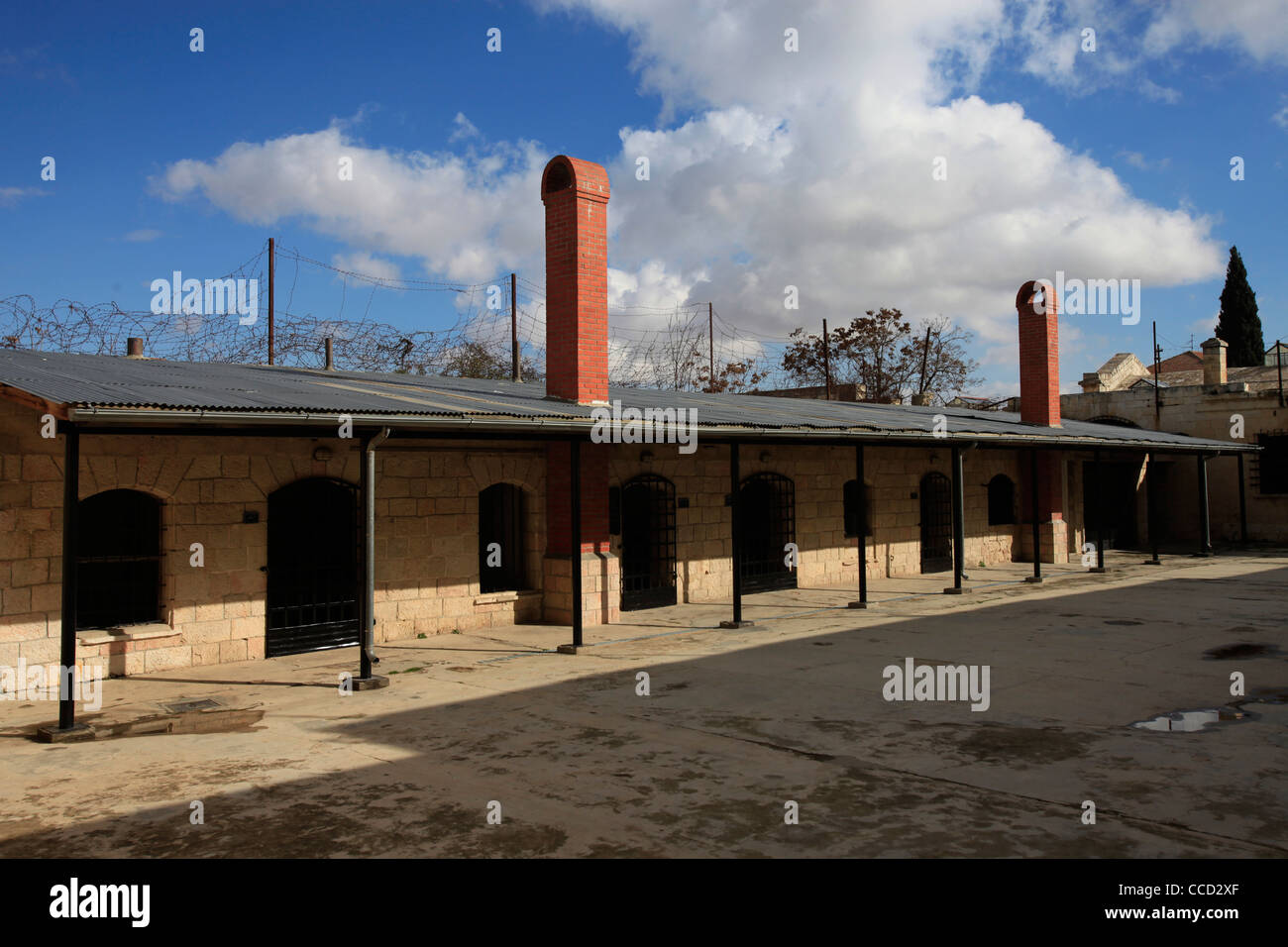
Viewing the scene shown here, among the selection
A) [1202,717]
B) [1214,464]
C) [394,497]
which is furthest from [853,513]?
[1214,464]

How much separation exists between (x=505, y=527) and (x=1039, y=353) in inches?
512

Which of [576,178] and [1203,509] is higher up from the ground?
[576,178]

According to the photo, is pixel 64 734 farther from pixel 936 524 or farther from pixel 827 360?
pixel 827 360

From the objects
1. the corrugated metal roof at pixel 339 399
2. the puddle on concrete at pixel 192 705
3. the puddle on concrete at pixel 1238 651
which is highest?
the corrugated metal roof at pixel 339 399

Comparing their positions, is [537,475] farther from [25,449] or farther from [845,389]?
[845,389]

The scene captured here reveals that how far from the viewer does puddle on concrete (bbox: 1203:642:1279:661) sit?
29.3ft

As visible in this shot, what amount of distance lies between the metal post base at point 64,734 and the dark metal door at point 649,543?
7.19 m

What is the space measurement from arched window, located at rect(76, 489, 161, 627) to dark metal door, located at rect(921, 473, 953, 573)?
43.8 feet

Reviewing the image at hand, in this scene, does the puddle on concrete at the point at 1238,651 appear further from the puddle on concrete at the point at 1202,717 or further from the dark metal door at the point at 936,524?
the dark metal door at the point at 936,524

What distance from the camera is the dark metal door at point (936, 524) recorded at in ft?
58.5

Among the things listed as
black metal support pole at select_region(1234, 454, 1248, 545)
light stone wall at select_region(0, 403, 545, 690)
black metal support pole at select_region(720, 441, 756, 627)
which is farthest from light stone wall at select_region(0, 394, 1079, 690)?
black metal support pole at select_region(1234, 454, 1248, 545)

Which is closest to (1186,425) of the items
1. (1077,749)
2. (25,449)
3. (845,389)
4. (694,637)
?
(845,389)

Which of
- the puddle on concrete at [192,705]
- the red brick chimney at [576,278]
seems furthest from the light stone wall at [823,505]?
the puddle on concrete at [192,705]

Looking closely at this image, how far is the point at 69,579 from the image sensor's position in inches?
253
